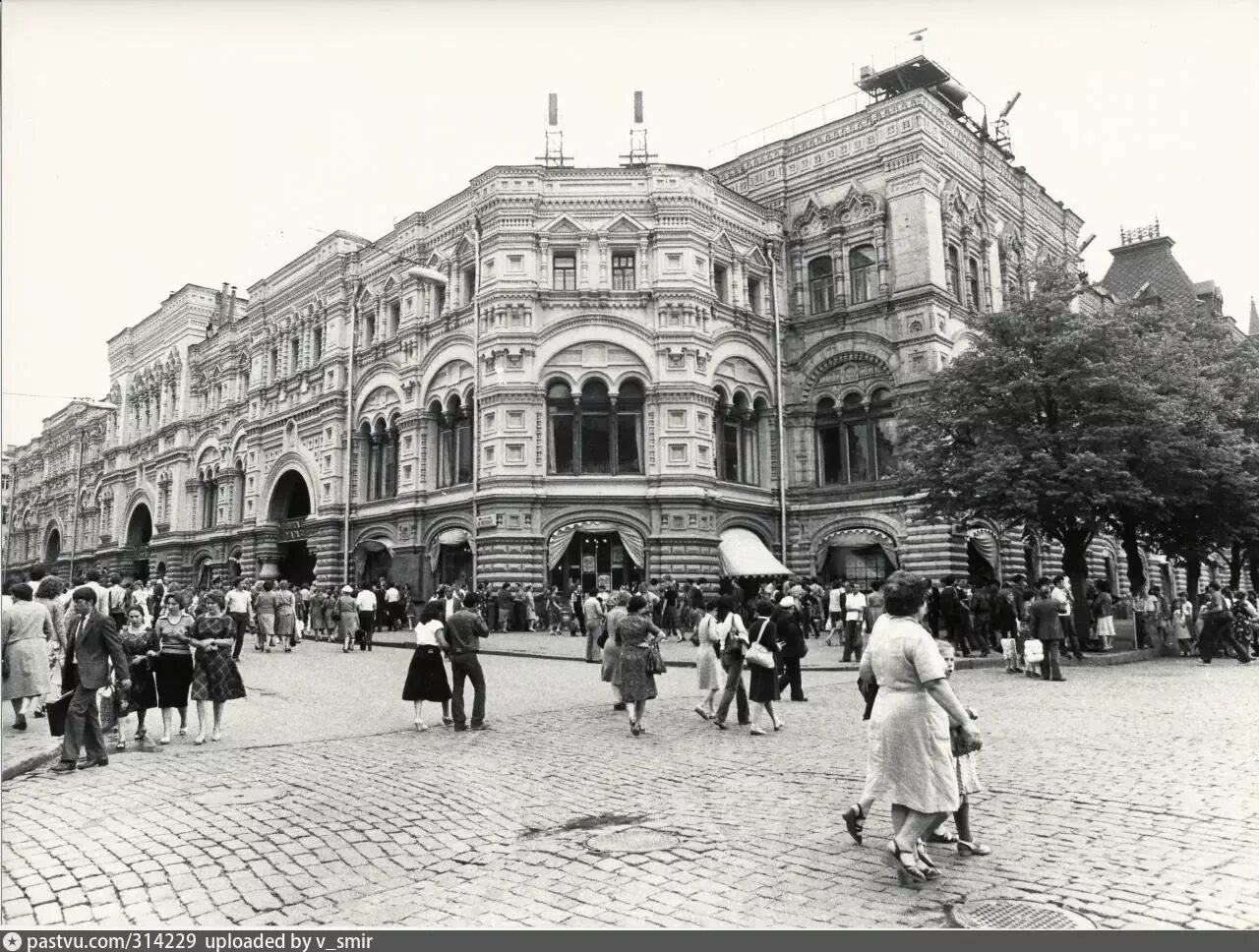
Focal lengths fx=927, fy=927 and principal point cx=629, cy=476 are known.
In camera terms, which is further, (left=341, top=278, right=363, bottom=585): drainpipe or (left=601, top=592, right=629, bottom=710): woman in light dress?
(left=341, top=278, right=363, bottom=585): drainpipe

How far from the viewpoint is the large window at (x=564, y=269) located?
31.9m

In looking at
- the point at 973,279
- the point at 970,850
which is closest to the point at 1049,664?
the point at 970,850

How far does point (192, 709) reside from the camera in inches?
556

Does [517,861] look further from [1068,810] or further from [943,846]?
[1068,810]

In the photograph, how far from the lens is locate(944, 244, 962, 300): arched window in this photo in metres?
33.3

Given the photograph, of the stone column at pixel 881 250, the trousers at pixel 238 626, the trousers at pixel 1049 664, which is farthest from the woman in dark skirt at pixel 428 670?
the stone column at pixel 881 250

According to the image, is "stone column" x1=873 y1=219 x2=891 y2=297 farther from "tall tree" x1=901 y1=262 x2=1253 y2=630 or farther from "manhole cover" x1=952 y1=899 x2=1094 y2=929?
"manhole cover" x1=952 y1=899 x2=1094 y2=929

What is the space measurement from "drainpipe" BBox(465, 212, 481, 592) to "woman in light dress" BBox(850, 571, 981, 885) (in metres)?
24.6

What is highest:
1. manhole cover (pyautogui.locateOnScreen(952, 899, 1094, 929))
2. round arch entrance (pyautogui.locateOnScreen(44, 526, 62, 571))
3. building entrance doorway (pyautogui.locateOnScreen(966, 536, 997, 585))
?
round arch entrance (pyautogui.locateOnScreen(44, 526, 62, 571))

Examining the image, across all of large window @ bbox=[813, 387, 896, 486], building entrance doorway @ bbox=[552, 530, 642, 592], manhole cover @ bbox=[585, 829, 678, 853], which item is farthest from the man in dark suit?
large window @ bbox=[813, 387, 896, 486]

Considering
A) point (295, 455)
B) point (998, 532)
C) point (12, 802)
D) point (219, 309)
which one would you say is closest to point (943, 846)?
point (12, 802)

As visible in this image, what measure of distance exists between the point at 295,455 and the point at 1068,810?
3860cm

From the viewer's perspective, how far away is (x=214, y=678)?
11016 millimetres

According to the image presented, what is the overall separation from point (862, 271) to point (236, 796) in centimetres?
3014
